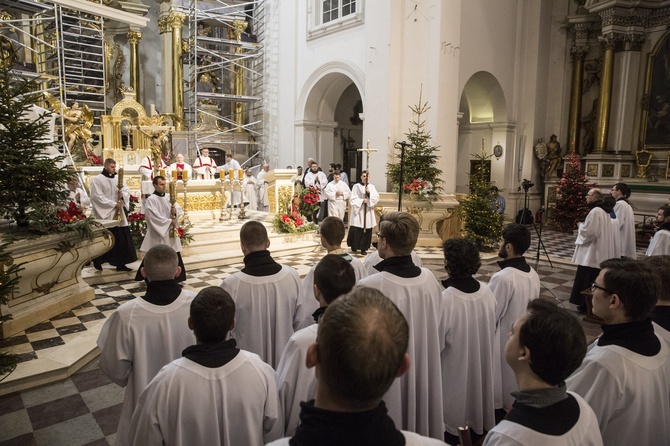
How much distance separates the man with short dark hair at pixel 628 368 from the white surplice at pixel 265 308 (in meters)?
1.83

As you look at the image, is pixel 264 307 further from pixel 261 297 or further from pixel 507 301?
pixel 507 301

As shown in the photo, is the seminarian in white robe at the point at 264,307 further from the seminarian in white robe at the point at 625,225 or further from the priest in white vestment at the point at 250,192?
the priest in white vestment at the point at 250,192

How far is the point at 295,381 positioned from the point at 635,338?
5.03ft

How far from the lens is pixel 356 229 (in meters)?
10.4

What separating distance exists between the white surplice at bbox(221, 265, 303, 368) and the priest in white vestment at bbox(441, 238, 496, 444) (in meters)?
1.07

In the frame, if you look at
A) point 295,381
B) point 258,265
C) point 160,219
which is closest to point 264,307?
point 258,265

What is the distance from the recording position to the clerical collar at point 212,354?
198 cm

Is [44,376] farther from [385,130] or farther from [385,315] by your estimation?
[385,130]

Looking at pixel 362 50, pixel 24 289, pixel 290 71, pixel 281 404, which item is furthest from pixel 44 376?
pixel 290 71

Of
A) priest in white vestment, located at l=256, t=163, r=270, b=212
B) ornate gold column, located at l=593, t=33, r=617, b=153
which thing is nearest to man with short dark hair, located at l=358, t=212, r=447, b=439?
priest in white vestment, located at l=256, t=163, r=270, b=212

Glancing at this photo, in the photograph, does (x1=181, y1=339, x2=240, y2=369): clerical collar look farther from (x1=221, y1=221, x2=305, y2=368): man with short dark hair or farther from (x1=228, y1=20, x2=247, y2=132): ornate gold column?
(x1=228, y1=20, x2=247, y2=132): ornate gold column

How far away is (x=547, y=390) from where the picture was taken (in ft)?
5.24

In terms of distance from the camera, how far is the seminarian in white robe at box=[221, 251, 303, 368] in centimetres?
326

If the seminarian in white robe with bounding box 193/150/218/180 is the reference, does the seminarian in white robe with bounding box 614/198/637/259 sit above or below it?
below
